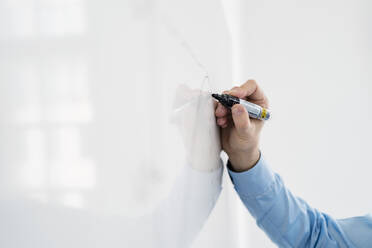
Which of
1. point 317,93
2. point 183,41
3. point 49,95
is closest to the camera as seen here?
point 49,95

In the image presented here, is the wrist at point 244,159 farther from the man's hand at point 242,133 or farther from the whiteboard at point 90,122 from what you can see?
the whiteboard at point 90,122

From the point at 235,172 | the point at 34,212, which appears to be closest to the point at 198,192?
the point at 235,172

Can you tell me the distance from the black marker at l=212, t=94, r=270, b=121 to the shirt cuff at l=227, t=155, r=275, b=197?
91 mm

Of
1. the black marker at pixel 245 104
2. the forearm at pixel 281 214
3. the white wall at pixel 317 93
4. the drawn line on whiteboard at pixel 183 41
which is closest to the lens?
the drawn line on whiteboard at pixel 183 41

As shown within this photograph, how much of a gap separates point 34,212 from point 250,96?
1.51ft

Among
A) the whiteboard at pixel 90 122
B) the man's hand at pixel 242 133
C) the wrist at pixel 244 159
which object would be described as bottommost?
the wrist at pixel 244 159

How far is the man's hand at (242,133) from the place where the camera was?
0.48m

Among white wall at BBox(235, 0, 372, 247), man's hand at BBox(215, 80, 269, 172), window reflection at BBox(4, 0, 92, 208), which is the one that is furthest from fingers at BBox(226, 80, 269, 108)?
white wall at BBox(235, 0, 372, 247)

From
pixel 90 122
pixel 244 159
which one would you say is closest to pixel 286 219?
pixel 244 159

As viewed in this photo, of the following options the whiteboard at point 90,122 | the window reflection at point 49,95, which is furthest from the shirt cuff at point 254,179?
the window reflection at point 49,95

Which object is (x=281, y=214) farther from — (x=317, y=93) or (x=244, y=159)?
(x=317, y=93)

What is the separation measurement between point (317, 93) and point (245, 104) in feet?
2.84

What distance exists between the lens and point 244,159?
1.72 feet

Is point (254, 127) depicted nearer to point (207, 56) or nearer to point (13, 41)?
point (207, 56)
